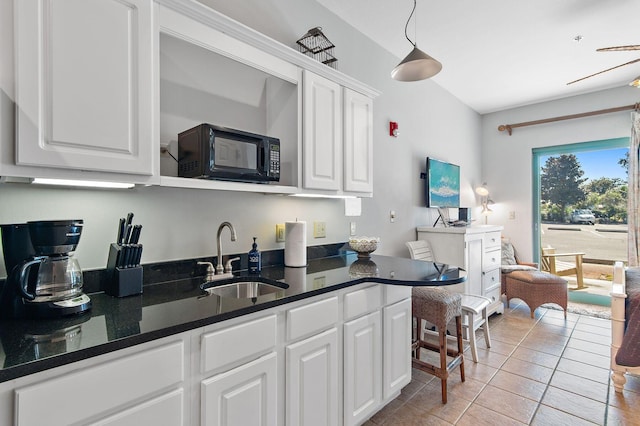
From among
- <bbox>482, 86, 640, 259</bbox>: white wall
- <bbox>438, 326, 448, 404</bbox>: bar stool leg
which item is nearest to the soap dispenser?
<bbox>438, 326, 448, 404</bbox>: bar stool leg

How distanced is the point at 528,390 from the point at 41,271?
285 centimetres

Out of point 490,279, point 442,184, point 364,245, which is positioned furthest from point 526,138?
point 364,245

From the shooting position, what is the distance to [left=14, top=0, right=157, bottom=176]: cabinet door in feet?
3.33

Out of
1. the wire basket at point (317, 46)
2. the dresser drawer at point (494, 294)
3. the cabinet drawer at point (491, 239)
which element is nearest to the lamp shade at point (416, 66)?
the wire basket at point (317, 46)

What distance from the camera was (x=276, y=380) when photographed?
1318 millimetres

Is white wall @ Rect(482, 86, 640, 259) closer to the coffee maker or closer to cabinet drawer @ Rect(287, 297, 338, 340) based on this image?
cabinet drawer @ Rect(287, 297, 338, 340)

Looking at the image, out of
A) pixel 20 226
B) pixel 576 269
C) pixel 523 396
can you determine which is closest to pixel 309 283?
pixel 20 226

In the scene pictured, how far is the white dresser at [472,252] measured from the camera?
321 cm

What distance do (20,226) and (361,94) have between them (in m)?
2.00

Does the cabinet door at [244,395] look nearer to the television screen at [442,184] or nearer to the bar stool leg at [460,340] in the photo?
the bar stool leg at [460,340]

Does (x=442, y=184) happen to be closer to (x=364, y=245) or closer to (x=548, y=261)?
(x=364, y=245)

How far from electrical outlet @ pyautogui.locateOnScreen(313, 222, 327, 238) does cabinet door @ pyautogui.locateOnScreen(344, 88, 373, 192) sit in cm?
38

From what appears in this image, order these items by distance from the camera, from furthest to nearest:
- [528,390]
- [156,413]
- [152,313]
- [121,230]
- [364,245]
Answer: [364,245], [528,390], [121,230], [152,313], [156,413]

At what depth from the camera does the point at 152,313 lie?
3.65ft
